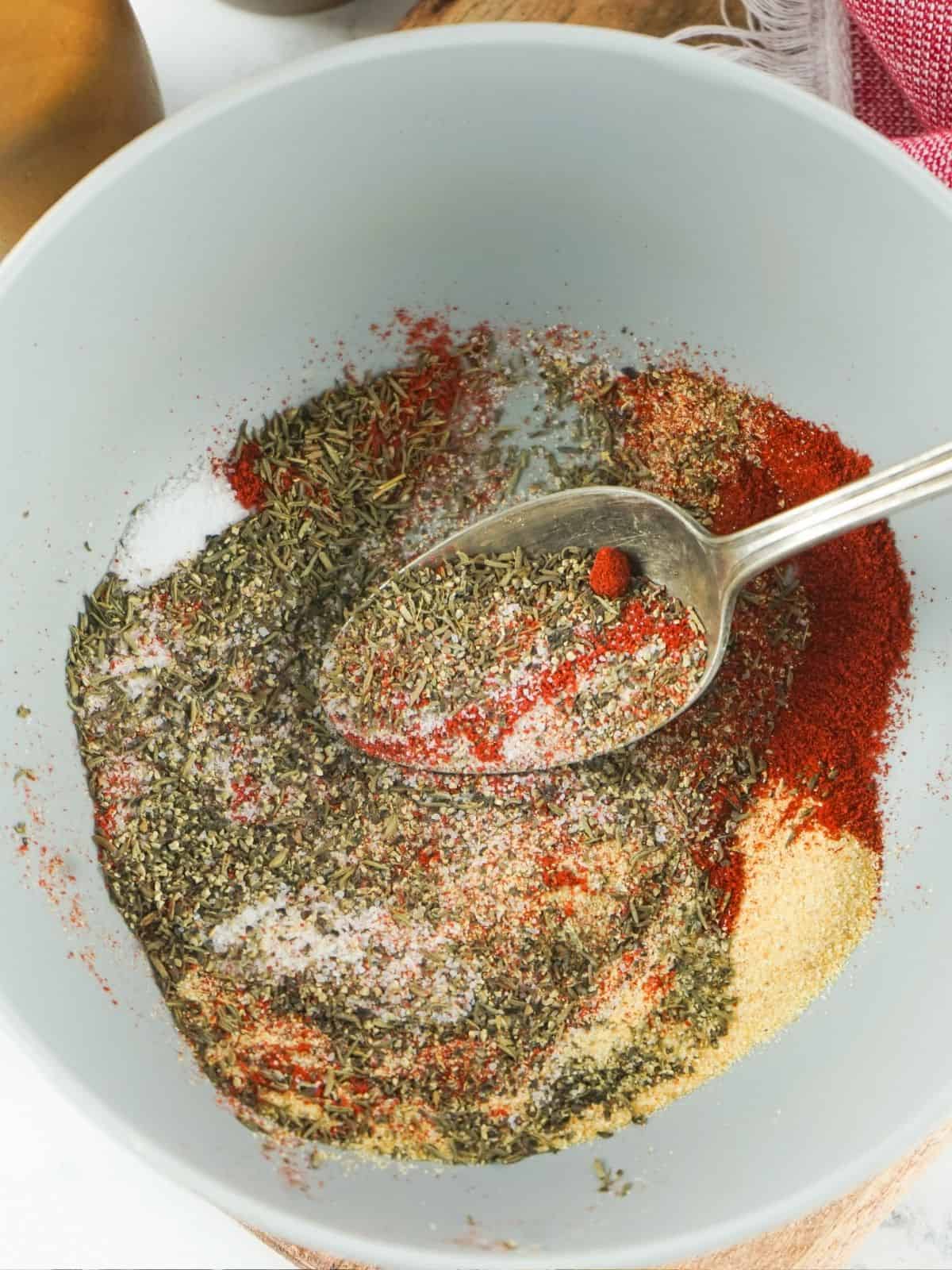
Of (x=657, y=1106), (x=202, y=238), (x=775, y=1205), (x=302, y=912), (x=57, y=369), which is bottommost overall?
(x=775, y=1205)

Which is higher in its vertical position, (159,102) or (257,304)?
(159,102)

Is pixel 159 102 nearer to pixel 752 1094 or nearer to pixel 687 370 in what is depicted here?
pixel 687 370

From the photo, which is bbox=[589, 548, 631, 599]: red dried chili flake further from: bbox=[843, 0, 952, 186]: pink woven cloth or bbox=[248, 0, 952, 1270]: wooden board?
bbox=[248, 0, 952, 1270]: wooden board

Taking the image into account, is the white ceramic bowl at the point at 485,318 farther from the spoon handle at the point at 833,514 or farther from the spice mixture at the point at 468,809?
the spoon handle at the point at 833,514

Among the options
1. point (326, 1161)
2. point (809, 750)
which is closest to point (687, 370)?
point (809, 750)

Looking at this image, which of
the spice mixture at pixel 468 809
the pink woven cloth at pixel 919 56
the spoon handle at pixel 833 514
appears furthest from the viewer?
the spice mixture at pixel 468 809

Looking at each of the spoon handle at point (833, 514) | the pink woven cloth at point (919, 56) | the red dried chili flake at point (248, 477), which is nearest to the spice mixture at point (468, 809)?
the red dried chili flake at point (248, 477)

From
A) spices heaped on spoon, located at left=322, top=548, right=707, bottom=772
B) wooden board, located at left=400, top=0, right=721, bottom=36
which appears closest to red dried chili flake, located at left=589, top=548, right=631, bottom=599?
spices heaped on spoon, located at left=322, top=548, right=707, bottom=772

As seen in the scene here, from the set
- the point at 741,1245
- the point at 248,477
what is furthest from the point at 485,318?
the point at 741,1245
